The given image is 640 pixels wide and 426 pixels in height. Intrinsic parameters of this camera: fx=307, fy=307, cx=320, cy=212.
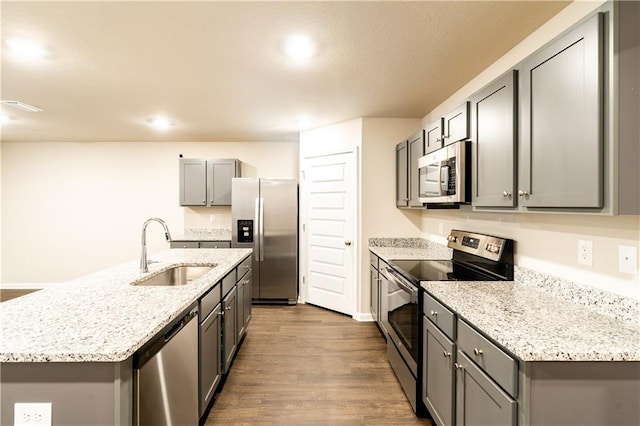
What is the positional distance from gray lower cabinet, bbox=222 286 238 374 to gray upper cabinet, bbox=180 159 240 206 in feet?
8.28

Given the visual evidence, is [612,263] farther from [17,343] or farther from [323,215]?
[323,215]

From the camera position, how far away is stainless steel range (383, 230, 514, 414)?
207 cm

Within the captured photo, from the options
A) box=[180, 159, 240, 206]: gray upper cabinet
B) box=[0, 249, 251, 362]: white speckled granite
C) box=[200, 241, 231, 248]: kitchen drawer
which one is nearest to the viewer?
box=[0, 249, 251, 362]: white speckled granite

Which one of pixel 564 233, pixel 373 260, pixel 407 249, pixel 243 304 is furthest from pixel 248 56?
pixel 407 249

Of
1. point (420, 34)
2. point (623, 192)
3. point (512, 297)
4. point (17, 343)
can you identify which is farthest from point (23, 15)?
point (512, 297)

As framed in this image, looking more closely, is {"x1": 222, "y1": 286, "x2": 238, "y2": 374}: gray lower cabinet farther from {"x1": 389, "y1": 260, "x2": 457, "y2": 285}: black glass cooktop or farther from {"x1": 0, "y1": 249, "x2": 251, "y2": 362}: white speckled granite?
{"x1": 389, "y1": 260, "x2": 457, "y2": 285}: black glass cooktop

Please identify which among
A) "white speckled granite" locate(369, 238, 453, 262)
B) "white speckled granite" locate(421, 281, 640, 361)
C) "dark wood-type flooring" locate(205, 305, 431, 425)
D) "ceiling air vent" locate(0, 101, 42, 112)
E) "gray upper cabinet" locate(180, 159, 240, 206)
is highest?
"ceiling air vent" locate(0, 101, 42, 112)

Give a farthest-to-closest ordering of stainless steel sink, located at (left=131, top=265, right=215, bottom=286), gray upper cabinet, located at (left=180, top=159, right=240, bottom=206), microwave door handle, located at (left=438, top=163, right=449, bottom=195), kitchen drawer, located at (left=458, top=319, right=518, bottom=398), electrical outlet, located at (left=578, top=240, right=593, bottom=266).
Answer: gray upper cabinet, located at (left=180, top=159, right=240, bottom=206)
stainless steel sink, located at (left=131, top=265, right=215, bottom=286)
microwave door handle, located at (left=438, top=163, right=449, bottom=195)
electrical outlet, located at (left=578, top=240, right=593, bottom=266)
kitchen drawer, located at (left=458, top=319, right=518, bottom=398)

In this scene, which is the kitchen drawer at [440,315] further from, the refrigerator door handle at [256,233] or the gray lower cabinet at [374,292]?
the refrigerator door handle at [256,233]

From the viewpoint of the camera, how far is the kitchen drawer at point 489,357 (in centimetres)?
116

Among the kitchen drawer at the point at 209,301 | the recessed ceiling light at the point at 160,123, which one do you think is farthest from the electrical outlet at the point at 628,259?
the recessed ceiling light at the point at 160,123

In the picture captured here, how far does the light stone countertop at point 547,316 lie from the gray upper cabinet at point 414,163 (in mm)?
1268

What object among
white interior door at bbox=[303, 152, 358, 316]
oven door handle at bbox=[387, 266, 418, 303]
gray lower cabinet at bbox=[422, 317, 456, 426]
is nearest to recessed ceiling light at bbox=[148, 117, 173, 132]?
white interior door at bbox=[303, 152, 358, 316]

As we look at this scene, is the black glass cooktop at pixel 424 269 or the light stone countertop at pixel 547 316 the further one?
the black glass cooktop at pixel 424 269
